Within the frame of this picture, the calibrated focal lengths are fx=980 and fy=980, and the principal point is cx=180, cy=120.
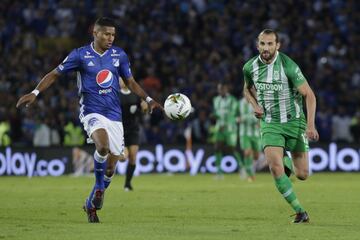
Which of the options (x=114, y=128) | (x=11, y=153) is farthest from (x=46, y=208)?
(x=11, y=153)

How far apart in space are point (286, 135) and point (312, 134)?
0.89m

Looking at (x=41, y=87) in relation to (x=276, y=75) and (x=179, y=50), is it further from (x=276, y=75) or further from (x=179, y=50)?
(x=179, y=50)

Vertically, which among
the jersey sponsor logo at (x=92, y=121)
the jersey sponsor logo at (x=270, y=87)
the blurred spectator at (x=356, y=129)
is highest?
the jersey sponsor logo at (x=270, y=87)

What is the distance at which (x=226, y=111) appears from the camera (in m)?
25.1

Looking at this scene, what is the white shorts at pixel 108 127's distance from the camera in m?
12.3

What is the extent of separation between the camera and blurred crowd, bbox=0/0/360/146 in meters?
29.3

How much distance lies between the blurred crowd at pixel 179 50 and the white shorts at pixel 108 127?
16.1 m

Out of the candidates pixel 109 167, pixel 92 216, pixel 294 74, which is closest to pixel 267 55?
pixel 294 74

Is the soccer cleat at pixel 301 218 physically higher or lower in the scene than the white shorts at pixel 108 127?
lower

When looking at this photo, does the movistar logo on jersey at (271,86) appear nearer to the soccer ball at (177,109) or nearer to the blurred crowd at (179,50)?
the soccer ball at (177,109)

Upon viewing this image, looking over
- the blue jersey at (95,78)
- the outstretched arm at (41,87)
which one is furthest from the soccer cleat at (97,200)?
the outstretched arm at (41,87)

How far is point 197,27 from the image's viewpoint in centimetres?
3294

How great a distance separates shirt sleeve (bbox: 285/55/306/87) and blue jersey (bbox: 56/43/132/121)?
218 cm

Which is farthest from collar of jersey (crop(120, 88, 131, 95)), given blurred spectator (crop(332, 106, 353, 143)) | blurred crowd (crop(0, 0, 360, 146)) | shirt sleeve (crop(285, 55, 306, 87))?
blurred spectator (crop(332, 106, 353, 143))
